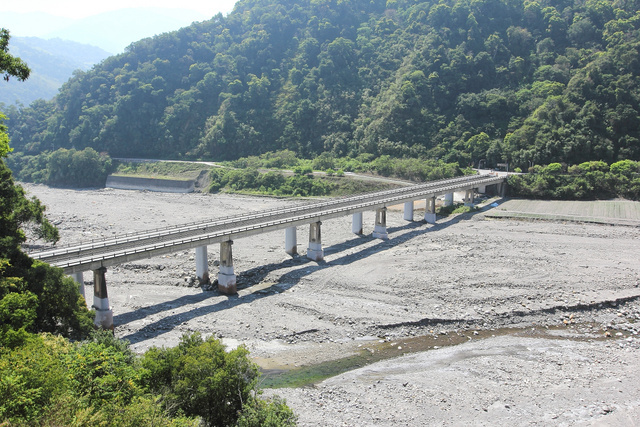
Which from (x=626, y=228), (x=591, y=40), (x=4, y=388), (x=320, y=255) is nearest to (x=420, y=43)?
(x=591, y=40)

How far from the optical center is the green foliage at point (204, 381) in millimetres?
17266

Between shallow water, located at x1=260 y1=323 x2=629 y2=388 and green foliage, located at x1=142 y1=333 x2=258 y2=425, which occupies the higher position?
green foliage, located at x1=142 y1=333 x2=258 y2=425

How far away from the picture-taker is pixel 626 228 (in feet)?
175

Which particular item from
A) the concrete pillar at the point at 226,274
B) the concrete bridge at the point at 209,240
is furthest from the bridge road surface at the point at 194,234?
the concrete pillar at the point at 226,274

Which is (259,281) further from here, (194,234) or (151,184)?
(151,184)

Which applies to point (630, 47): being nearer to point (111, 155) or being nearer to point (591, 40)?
point (591, 40)

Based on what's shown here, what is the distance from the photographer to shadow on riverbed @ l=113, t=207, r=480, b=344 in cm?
3078

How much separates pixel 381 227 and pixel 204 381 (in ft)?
119

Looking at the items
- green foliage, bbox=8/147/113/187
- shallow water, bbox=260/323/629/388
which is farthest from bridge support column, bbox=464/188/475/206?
green foliage, bbox=8/147/113/187

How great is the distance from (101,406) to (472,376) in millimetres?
17391

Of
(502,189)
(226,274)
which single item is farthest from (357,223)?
(502,189)

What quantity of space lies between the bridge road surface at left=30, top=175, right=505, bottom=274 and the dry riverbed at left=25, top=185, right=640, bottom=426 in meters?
3.66

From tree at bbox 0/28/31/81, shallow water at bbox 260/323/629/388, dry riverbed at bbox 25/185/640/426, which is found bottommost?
shallow water at bbox 260/323/629/388

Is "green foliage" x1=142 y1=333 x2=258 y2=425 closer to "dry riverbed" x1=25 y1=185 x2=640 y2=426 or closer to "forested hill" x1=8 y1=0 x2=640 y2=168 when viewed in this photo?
"dry riverbed" x1=25 y1=185 x2=640 y2=426
